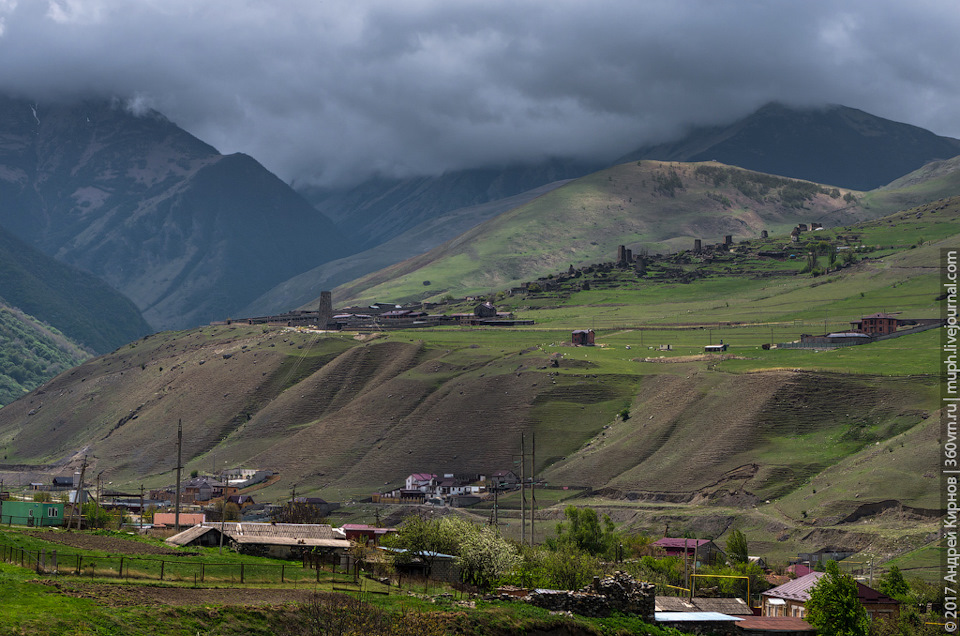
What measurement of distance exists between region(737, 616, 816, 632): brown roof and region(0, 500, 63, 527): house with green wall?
136ft

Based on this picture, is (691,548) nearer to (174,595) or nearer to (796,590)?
(796,590)

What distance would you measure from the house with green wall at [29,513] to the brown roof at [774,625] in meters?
41.3

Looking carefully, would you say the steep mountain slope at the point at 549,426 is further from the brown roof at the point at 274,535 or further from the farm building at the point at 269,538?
the farm building at the point at 269,538

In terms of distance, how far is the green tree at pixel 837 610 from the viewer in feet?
193

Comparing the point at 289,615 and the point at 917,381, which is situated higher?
the point at 917,381

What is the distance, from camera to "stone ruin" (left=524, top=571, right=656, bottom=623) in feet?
149

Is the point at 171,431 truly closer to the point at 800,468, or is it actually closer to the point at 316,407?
the point at 316,407

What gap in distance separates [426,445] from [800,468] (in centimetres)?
5188

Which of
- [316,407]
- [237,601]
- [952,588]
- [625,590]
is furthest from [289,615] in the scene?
[316,407]

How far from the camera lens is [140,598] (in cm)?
3878

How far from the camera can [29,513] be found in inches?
3024

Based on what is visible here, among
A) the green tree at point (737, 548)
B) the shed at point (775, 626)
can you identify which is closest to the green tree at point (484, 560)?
the shed at point (775, 626)

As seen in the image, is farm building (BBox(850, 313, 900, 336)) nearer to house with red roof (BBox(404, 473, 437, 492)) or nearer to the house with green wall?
house with red roof (BBox(404, 473, 437, 492))

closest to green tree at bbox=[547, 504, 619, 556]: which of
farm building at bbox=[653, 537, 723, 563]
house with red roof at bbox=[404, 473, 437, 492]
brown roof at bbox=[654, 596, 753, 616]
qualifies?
farm building at bbox=[653, 537, 723, 563]
